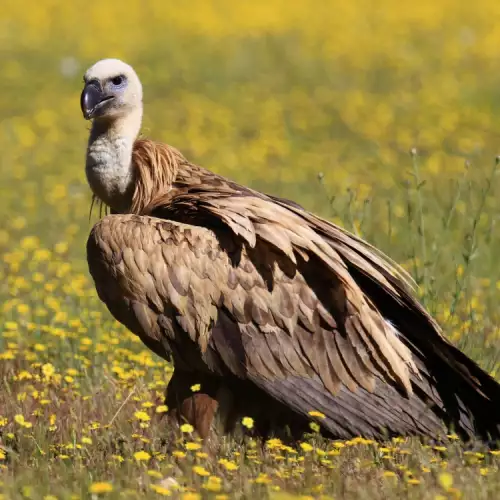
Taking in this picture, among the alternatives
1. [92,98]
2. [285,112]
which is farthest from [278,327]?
[285,112]

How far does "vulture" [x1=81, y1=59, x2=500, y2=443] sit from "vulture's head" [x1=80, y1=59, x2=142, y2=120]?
923 mm

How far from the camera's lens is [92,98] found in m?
6.43

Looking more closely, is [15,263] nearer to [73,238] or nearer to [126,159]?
[73,238]

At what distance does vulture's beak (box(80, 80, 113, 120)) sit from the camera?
6.38 metres

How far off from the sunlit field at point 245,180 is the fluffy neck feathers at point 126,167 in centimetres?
94

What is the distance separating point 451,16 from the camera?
22359 millimetres

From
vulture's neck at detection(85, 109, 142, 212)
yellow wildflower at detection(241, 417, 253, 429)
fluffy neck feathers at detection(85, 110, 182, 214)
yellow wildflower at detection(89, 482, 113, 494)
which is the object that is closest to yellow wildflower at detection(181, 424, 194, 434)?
yellow wildflower at detection(241, 417, 253, 429)

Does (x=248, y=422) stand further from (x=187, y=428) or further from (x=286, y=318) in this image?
(x=286, y=318)

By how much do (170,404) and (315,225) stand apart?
1.07 meters

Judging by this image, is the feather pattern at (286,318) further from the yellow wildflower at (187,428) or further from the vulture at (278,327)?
the yellow wildflower at (187,428)

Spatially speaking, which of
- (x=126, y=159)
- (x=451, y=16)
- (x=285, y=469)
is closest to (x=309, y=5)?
(x=451, y=16)

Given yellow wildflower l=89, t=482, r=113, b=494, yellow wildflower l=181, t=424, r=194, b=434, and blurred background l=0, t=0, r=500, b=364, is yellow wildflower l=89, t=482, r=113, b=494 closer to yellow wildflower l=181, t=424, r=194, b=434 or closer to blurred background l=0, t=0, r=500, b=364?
yellow wildflower l=181, t=424, r=194, b=434

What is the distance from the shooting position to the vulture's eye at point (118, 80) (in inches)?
260

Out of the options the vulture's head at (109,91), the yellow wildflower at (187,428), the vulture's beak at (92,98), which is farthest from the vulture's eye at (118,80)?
the yellow wildflower at (187,428)
